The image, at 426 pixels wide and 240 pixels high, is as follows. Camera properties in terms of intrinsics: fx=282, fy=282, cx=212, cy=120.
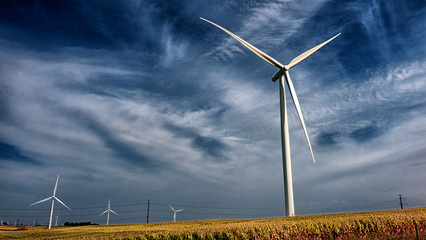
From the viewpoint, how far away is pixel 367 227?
21.7 metres

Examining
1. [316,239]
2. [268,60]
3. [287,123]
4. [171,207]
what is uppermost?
[268,60]

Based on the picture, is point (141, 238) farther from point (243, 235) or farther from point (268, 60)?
point (268, 60)

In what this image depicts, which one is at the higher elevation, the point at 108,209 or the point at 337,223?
the point at 108,209

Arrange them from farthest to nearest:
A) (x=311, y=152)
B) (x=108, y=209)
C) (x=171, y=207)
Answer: (x=108, y=209) → (x=171, y=207) → (x=311, y=152)

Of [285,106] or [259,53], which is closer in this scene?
[285,106]

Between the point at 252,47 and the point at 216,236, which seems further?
the point at 252,47

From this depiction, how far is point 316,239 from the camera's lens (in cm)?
2000

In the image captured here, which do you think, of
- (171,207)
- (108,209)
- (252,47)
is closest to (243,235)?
(252,47)

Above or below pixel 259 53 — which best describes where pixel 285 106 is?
below

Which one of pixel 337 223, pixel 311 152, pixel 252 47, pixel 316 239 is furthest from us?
pixel 252 47

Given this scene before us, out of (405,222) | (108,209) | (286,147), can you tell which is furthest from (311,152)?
Result: (108,209)

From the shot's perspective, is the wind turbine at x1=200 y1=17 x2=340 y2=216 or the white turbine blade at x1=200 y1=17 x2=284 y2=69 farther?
the white turbine blade at x1=200 y1=17 x2=284 y2=69

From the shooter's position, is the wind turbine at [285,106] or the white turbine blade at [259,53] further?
the white turbine blade at [259,53]

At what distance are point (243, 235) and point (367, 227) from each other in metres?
10.2
